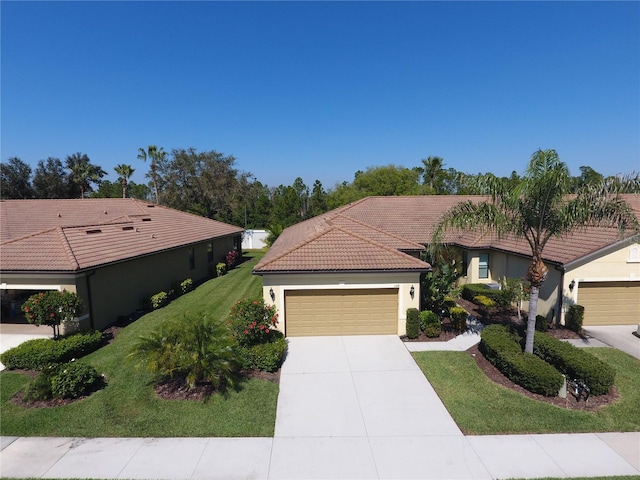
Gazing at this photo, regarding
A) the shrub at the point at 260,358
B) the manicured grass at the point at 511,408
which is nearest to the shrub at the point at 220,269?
the shrub at the point at 260,358

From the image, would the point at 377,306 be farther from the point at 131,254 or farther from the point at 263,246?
the point at 263,246

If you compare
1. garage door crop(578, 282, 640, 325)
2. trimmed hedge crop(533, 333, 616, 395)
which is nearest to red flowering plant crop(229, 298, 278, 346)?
trimmed hedge crop(533, 333, 616, 395)

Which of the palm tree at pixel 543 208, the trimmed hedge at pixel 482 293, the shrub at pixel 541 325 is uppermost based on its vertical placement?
the palm tree at pixel 543 208

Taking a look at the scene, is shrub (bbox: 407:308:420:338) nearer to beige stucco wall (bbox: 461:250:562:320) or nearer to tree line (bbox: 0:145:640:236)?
Answer: beige stucco wall (bbox: 461:250:562:320)

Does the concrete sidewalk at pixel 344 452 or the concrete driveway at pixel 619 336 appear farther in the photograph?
the concrete driveway at pixel 619 336

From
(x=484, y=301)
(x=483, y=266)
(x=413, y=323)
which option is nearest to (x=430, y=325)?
(x=413, y=323)

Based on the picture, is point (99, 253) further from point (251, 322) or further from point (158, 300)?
point (251, 322)

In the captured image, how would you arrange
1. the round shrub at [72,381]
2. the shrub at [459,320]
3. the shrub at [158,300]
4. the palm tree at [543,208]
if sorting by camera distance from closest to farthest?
the round shrub at [72,381]
the palm tree at [543,208]
the shrub at [459,320]
the shrub at [158,300]

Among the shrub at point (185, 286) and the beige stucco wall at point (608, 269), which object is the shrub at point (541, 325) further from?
the shrub at point (185, 286)
